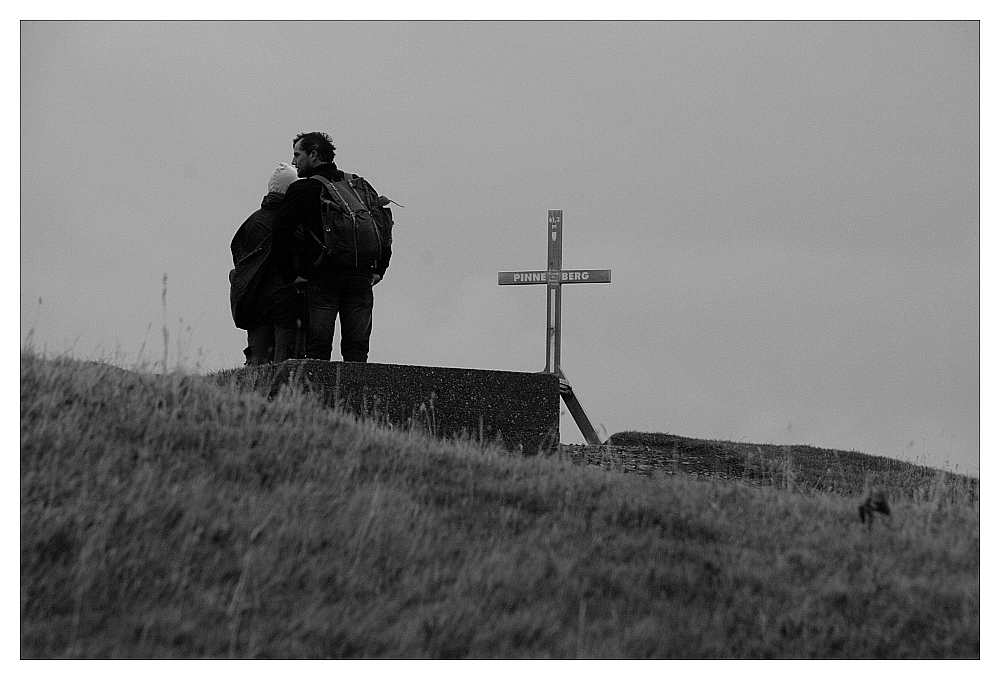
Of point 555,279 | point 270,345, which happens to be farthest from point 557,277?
point 270,345

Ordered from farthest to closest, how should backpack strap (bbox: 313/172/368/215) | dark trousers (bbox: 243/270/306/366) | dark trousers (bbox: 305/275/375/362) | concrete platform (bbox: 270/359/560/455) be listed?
1. dark trousers (bbox: 243/270/306/366)
2. dark trousers (bbox: 305/275/375/362)
3. backpack strap (bbox: 313/172/368/215)
4. concrete platform (bbox: 270/359/560/455)

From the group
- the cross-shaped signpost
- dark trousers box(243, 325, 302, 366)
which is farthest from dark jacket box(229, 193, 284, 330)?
the cross-shaped signpost

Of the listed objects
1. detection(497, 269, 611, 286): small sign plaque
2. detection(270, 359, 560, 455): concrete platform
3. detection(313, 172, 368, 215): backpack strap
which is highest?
detection(497, 269, 611, 286): small sign plaque

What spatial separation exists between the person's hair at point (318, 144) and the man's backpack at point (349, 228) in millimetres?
230

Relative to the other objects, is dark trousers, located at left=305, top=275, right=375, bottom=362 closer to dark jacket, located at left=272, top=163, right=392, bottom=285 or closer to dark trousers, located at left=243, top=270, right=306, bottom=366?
dark jacket, located at left=272, top=163, right=392, bottom=285

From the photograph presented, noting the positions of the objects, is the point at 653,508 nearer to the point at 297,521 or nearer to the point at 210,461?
the point at 297,521

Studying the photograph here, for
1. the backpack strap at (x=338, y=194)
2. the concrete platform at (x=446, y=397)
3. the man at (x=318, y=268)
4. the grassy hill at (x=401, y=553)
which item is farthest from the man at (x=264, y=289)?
the grassy hill at (x=401, y=553)

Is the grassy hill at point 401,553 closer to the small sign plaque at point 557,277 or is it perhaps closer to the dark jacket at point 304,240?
the dark jacket at point 304,240

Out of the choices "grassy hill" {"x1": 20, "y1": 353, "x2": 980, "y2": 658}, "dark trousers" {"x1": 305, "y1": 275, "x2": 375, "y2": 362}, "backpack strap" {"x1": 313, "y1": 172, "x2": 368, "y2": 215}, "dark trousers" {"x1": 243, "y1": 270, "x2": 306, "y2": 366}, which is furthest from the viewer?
"dark trousers" {"x1": 243, "y1": 270, "x2": 306, "y2": 366}

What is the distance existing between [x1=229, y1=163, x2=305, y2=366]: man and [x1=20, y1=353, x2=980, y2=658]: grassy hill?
2.14m

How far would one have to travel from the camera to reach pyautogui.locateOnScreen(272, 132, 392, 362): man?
848cm

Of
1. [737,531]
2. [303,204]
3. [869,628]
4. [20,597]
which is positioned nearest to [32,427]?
[20,597]

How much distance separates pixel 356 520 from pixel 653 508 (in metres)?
1.72

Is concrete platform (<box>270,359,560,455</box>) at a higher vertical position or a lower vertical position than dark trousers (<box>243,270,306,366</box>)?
lower
